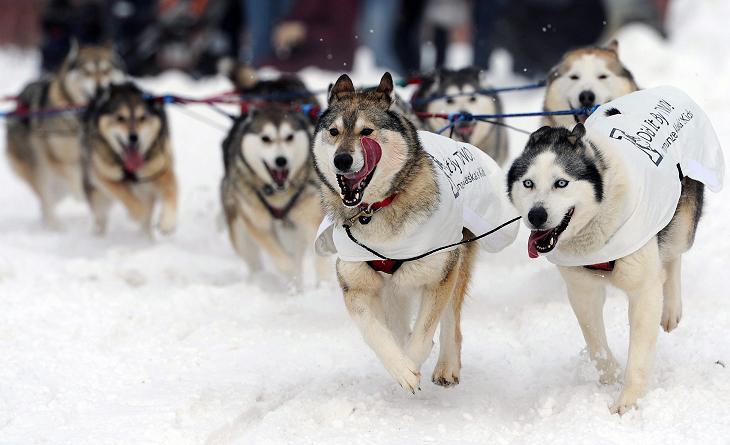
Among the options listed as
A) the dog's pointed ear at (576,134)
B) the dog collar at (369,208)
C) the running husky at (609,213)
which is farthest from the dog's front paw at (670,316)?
the dog collar at (369,208)

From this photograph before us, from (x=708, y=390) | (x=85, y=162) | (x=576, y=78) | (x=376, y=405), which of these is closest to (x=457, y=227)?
(x=376, y=405)

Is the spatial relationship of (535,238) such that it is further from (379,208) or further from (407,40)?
(407,40)

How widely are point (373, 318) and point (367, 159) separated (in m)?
0.58

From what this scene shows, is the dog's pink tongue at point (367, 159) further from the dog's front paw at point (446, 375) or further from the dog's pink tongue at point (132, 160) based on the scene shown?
the dog's pink tongue at point (132, 160)

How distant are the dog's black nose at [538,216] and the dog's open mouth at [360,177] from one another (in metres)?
0.59

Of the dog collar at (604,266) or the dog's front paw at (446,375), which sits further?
the dog's front paw at (446,375)

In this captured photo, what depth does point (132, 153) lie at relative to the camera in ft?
Result: 24.1

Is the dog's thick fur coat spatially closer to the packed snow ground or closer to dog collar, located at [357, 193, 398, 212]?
dog collar, located at [357, 193, 398, 212]

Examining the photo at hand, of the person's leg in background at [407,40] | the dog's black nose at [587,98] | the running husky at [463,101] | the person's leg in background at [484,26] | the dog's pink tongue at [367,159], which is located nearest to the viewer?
the dog's pink tongue at [367,159]

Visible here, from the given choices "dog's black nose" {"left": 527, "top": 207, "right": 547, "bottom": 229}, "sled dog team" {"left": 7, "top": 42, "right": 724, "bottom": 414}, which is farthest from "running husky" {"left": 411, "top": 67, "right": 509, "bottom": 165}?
"dog's black nose" {"left": 527, "top": 207, "right": 547, "bottom": 229}

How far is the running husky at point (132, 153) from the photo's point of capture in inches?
289

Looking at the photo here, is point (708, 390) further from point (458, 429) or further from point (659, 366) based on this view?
point (458, 429)

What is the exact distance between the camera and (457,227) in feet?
13.3

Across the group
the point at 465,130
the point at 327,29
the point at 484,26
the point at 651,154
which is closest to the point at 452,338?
the point at 651,154
